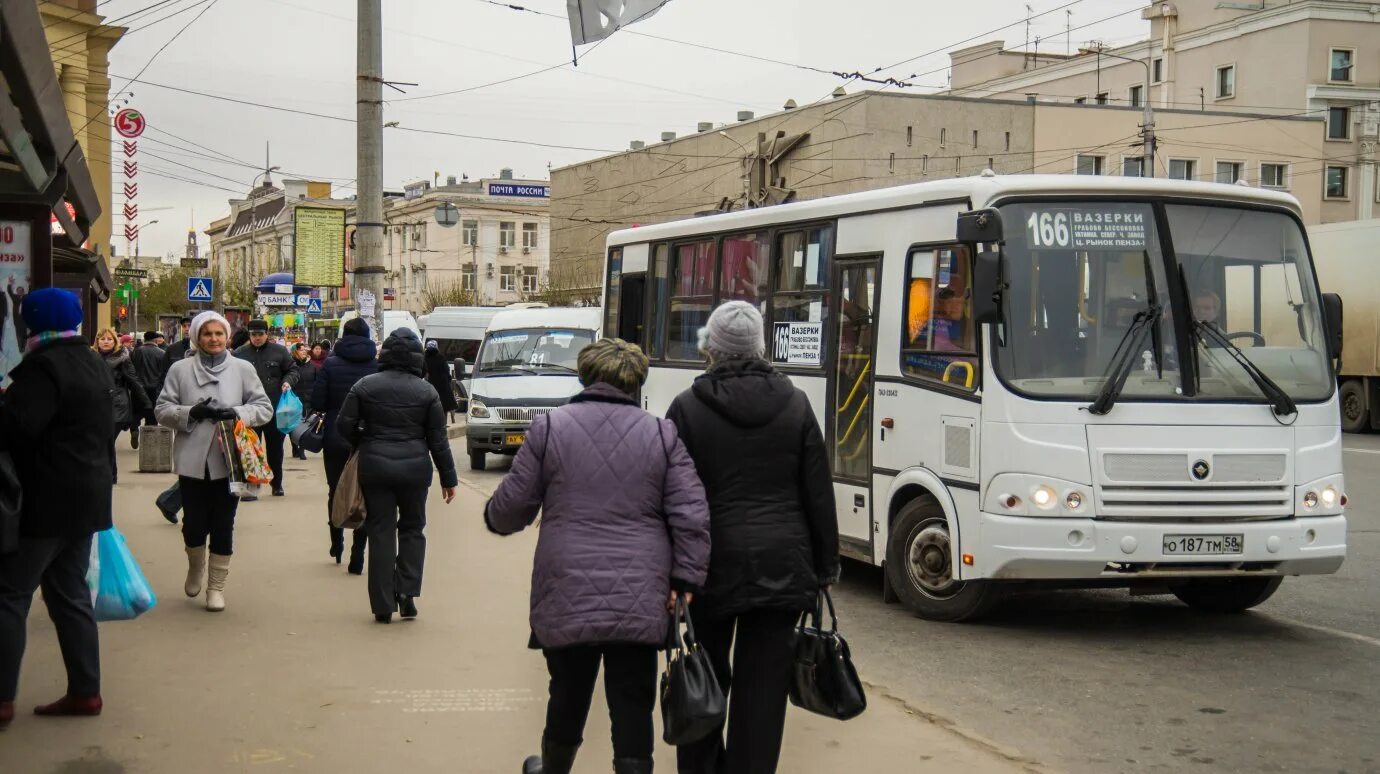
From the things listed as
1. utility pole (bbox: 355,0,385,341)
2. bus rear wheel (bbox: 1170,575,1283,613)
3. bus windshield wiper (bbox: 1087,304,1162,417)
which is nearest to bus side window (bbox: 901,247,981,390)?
bus windshield wiper (bbox: 1087,304,1162,417)

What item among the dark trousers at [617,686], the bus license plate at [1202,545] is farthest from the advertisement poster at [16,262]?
the bus license plate at [1202,545]

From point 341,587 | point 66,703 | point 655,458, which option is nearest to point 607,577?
point 655,458

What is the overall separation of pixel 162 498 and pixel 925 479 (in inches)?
245

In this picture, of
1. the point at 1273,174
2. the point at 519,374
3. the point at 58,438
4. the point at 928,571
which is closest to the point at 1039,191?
the point at 928,571

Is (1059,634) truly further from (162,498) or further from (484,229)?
(484,229)

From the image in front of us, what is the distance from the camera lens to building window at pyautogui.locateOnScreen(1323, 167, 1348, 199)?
217 ft

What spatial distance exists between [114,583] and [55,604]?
2.18 feet

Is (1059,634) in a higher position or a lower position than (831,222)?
lower

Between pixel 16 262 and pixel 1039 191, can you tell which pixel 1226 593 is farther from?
pixel 16 262

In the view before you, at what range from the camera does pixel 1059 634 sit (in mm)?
9242

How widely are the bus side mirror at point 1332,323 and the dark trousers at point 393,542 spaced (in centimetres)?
557

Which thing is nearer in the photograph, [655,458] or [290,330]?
[655,458]

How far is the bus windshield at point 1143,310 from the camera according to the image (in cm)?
885

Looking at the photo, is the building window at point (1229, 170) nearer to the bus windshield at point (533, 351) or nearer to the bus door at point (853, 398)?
the bus windshield at point (533, 351)
